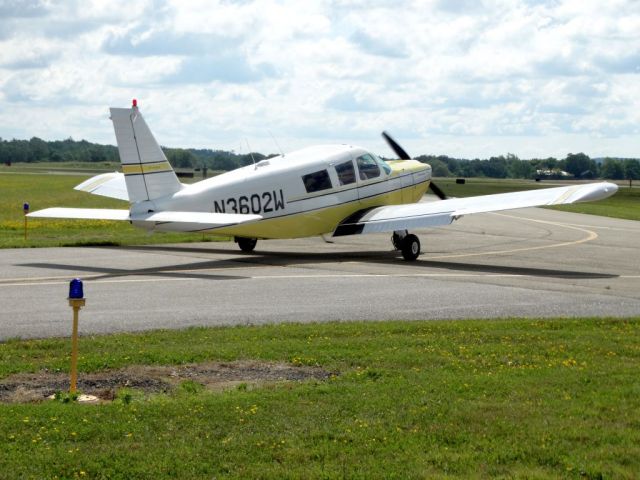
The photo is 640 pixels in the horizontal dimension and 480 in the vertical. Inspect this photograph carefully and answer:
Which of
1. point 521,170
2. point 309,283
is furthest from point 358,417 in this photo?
point 521,170

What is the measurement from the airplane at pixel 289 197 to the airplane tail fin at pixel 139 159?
0.02 metres

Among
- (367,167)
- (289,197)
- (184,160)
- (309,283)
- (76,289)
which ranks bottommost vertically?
(309,283)

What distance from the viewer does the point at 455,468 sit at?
7.11 metres

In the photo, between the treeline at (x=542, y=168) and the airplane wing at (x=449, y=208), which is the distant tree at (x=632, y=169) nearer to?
the treeline at (x=542, y=168)

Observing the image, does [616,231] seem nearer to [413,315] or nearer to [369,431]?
[413,315]

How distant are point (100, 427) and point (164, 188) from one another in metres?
13.7

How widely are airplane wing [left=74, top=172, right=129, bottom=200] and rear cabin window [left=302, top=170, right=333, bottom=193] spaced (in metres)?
5.46

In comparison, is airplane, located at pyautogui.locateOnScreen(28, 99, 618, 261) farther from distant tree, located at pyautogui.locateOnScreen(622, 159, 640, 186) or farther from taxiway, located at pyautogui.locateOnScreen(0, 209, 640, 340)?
distant tree, located at pyautogui.locateOnScreen(622, 159, 640, 186)

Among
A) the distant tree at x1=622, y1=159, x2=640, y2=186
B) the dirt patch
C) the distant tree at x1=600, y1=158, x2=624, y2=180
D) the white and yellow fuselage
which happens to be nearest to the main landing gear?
the white and yellow fuselage

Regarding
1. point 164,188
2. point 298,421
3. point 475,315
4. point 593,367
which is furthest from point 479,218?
point 298,421

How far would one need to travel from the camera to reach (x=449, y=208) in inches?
906

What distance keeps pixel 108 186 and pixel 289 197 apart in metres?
6.53

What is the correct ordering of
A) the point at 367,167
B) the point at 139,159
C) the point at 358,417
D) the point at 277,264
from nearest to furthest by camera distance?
the point at 358,417 < the point at 139,159 < the point at 277,264 < the point at 367,167

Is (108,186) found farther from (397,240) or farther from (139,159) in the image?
(397,240)
